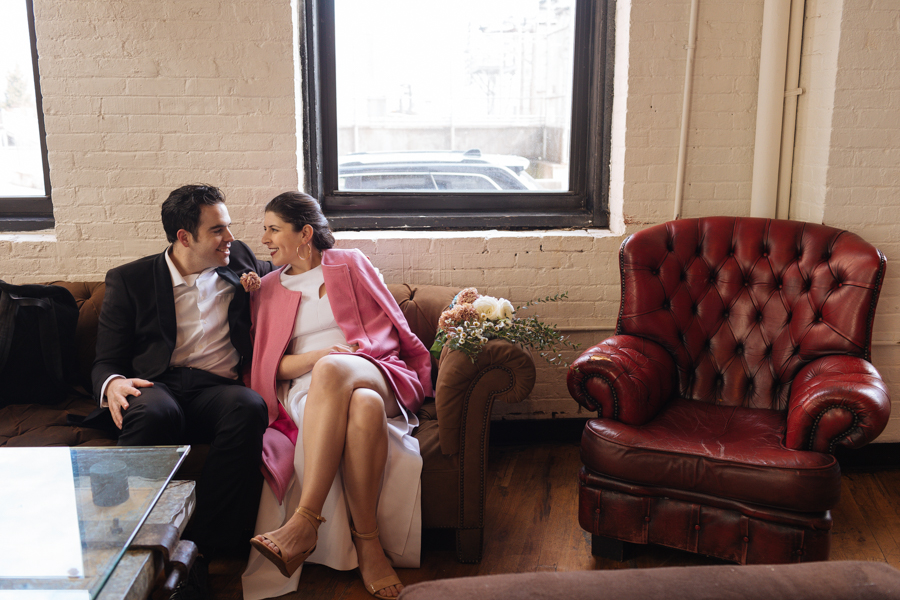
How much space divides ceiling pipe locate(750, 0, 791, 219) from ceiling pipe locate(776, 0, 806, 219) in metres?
0.03

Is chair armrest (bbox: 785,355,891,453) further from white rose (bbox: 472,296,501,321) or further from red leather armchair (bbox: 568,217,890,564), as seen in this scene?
white rose (bbox: 472,296,501,321)

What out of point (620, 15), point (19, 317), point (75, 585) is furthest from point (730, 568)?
point (620, 15)

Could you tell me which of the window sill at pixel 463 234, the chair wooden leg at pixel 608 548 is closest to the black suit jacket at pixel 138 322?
the window sill at pixel 463 234

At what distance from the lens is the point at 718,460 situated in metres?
1.92

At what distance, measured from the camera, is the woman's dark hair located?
2.43m

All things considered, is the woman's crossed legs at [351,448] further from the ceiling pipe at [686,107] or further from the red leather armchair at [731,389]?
the ceiling pipe at [686,107]

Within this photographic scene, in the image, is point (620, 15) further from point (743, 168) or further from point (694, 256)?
point (694, 256)

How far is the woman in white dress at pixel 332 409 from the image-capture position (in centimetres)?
198

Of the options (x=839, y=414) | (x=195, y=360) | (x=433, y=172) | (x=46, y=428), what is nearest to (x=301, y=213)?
(x=195, y=360)

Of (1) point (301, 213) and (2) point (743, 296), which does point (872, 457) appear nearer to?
(2) point (743, 296)

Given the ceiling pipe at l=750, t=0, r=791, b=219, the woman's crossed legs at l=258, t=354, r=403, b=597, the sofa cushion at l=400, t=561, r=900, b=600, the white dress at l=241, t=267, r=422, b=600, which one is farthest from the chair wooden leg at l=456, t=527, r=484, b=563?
the ceiling pipe at l=750, t=0, r=791, b=219

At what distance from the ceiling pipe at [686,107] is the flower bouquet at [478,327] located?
985 millimetres

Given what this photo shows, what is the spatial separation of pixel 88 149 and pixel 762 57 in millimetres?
2861

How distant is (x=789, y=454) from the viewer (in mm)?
1908
